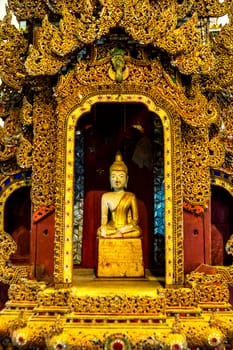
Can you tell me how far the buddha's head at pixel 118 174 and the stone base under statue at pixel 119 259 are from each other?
479mm

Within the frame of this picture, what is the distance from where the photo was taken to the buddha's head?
3967 mm

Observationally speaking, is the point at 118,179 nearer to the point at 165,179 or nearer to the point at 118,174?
the point at 118,174

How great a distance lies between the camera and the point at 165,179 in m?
3.50

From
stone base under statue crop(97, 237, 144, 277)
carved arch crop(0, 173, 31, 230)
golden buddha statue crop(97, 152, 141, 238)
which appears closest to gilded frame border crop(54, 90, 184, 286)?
stone base under statue crop(97, 237, 144, 277)

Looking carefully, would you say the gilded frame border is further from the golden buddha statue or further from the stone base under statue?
the golden buddha statue

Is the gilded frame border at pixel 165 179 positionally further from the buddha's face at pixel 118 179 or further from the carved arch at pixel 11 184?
the carved arch at pixel 11 184

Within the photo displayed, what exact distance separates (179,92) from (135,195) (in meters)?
1.04

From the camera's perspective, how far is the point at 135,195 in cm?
421

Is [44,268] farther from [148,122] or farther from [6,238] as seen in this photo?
[148,122]

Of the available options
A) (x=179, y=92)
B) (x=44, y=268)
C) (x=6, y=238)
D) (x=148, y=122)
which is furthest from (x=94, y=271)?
(x=179, y=92)

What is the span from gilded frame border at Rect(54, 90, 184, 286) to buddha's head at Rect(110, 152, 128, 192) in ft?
1.78

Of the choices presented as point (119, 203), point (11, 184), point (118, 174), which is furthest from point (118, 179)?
point (11, 184)

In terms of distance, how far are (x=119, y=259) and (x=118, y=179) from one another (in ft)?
2.10

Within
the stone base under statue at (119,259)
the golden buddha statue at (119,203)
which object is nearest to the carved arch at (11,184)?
A: the golden buddha statue at (119,203)
